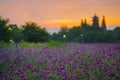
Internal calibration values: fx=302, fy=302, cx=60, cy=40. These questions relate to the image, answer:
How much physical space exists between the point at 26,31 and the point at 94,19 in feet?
125

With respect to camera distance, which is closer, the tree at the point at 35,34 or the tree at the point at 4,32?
the tree at the point at 4,32

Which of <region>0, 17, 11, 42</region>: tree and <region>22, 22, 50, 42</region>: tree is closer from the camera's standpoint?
<region>0, 17, 11, 42</region>: tree

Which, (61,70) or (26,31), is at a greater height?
(26,31)

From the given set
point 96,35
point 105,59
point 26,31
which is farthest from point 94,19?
point 105,59

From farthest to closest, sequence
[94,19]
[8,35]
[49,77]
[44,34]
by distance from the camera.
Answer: [94,19]
[44,34]
[8,35]
[49,77]

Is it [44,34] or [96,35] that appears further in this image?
[96,35]

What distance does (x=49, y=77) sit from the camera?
229 inches

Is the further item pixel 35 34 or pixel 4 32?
pixel 35 34

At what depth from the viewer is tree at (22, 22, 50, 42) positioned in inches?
1405

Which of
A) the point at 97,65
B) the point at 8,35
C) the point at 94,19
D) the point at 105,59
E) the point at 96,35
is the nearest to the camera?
the point at 97,65

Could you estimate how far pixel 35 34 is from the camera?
35500 mm

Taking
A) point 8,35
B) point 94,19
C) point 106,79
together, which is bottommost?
point 106,79

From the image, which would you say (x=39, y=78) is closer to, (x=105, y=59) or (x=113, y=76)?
(x=113, y=76)

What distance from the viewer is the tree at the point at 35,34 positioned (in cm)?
3569
